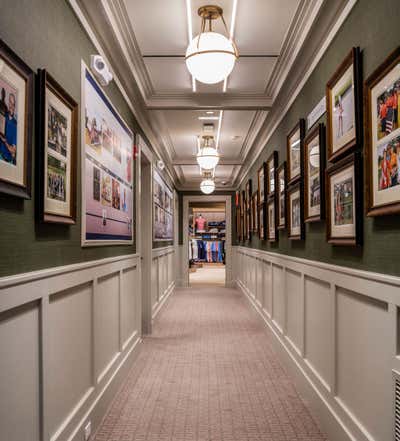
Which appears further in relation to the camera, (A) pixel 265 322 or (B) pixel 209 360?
(A) pixel 265 322

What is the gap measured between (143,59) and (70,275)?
2181 mm

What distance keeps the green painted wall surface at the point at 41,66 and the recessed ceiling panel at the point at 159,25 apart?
474 mm

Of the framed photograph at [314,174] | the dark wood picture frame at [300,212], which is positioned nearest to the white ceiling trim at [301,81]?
the framed photograph at [314,174]

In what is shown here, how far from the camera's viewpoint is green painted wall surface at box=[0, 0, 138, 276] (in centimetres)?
162

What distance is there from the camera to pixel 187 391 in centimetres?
352

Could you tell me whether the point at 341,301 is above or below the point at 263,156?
below

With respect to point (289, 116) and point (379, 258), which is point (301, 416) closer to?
point (379, 258)

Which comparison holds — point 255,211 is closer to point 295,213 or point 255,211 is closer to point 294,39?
point 295,213

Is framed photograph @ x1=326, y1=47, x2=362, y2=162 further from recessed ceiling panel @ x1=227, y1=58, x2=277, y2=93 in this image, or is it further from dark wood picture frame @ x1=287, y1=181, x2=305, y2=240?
recessed ceiling panel @ x1=227, y1=58, x2=277, y2=93

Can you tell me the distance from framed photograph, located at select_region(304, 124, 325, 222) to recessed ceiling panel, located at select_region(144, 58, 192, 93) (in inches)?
53.9

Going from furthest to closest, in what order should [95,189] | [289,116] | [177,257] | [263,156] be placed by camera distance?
[177,257], [263,156], [289,116], [95,189]

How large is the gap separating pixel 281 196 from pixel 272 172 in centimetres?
75

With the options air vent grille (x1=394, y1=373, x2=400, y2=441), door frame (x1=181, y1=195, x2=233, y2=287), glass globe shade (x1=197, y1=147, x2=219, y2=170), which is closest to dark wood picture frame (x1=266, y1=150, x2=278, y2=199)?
glass globe shade (x1=197, y1=147, x2=219, y2=170)

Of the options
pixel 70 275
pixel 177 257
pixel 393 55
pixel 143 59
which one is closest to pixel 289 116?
pixel 143 59
